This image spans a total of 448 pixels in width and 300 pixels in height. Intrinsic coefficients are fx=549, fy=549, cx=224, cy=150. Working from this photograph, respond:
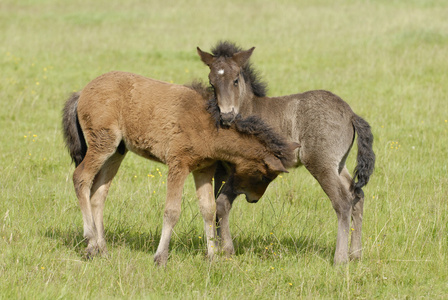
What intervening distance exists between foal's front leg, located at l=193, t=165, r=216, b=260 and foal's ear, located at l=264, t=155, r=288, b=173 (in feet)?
2.45

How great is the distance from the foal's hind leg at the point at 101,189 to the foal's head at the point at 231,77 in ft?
4.33

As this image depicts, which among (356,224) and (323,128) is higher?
(323,128)

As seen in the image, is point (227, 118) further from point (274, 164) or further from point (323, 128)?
point (323, 128)

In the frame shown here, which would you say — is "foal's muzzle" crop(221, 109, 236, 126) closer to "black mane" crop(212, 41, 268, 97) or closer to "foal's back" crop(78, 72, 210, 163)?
"foal's back" crop(78, 72, 210, 163)

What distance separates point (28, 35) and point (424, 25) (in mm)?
12755

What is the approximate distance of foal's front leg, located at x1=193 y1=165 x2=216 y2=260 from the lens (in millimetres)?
5375

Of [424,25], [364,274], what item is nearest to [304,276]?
[364,274]

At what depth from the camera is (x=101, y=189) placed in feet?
19.1

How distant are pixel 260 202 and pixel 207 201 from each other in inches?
53.9

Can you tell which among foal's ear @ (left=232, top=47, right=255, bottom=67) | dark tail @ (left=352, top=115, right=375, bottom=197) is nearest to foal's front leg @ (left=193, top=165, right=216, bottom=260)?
foal's ear @ (left=232, top=47, right=255, bottom=67)

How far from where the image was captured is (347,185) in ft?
18.9

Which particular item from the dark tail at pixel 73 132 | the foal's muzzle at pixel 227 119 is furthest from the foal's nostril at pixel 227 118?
the dark tail at pixel 73 132

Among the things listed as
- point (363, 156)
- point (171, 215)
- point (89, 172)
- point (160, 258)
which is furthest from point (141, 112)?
point (363, 156)

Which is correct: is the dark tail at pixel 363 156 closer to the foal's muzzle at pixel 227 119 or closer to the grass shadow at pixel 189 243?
the grass shadow at pixel 189 243
